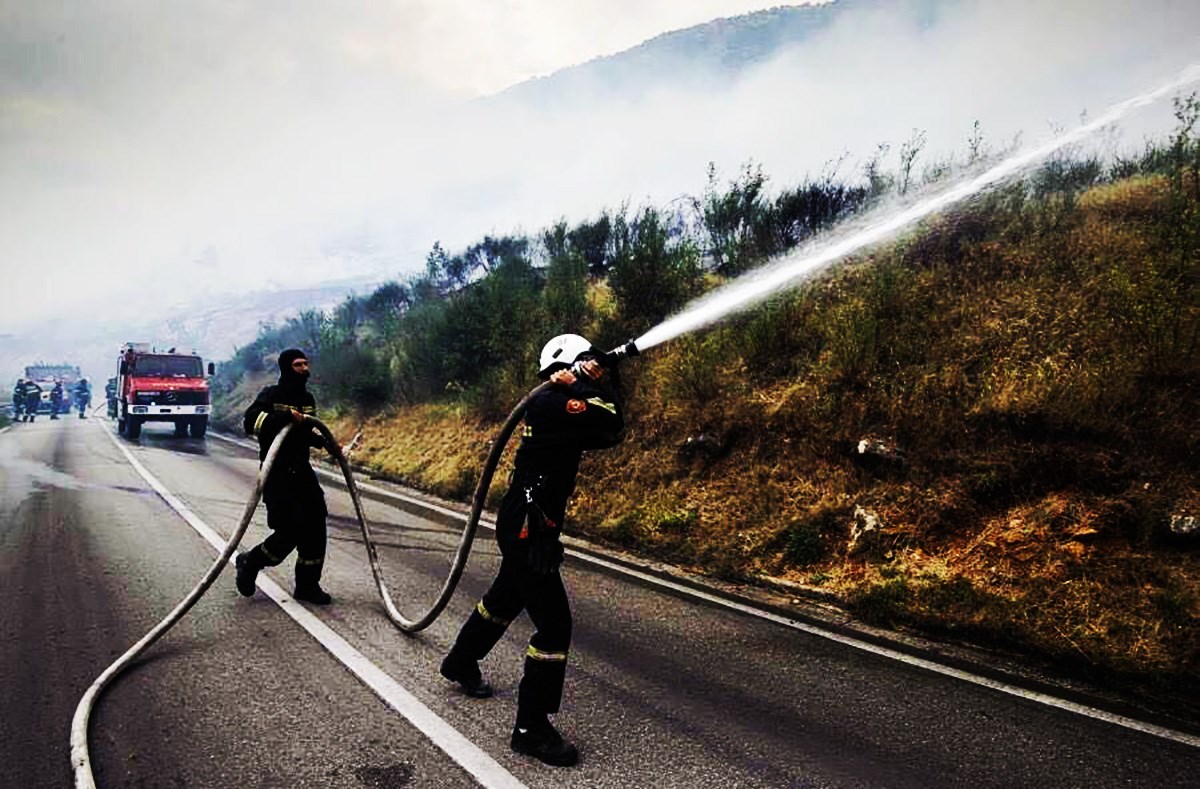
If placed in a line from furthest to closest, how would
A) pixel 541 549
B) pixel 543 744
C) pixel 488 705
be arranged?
pixel 488 705 → pixel 541 549 → pixel 543 744

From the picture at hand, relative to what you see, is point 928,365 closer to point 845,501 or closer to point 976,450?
point 976,450

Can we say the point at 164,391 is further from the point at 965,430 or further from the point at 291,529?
the point at 965,430

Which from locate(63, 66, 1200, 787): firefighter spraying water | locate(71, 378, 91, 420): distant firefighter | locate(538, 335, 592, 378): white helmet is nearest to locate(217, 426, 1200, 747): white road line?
locate(63, 66, 1200, 787): firefighter spraying water

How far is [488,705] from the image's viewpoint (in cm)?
413

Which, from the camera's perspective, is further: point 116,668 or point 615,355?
point 116,668

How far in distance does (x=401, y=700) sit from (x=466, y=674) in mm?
402

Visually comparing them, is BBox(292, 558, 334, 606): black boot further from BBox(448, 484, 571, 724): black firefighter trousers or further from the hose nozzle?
the hose nozzle

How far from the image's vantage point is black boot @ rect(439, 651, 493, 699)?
13.9 feet

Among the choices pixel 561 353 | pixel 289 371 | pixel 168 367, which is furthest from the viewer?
pixel 168 367

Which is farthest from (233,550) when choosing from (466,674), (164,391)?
(164,391)

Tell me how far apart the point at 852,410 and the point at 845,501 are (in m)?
1.25

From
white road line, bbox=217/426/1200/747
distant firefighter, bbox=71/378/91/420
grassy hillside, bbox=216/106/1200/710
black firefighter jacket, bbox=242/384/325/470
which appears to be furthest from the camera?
distant firefighter, bbox=71/378/91/420

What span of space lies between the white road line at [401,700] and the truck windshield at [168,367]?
18.6 metres

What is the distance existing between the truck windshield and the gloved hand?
22.7m
